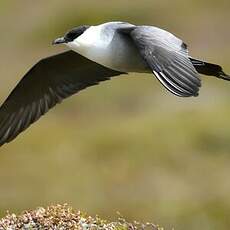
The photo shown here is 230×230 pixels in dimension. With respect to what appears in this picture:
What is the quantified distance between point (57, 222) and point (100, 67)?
8.93 ft

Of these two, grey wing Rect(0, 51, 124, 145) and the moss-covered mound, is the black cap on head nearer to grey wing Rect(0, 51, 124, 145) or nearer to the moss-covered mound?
grey wing Rect(0, 51, 124, 145)

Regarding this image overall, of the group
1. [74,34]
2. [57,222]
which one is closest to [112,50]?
[74,34]

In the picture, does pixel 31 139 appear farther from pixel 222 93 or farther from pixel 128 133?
pixel 222 93

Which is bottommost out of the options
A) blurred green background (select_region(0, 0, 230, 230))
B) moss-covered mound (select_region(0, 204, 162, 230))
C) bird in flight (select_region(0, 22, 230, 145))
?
blurred green background (select_region(0, 0, 230, 230))

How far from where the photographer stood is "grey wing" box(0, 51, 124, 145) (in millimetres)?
8750

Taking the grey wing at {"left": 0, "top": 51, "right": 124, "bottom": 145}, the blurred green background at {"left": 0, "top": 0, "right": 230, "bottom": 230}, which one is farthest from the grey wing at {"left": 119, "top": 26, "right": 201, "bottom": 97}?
the blurred green background at {"left": 0, "top": 0, "right": 230, "bottom": 230}

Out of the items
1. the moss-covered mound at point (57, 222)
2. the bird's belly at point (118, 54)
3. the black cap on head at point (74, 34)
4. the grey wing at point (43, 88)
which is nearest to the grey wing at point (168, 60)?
the bird's belly at point (118, 54)

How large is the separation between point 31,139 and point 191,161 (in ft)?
9.41

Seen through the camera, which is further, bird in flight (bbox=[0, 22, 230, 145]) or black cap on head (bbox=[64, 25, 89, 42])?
black cap on head (bbox=[64, 25, 89, 42])

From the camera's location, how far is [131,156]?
15.2m

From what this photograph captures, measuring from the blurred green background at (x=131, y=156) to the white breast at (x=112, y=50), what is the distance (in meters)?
4.79

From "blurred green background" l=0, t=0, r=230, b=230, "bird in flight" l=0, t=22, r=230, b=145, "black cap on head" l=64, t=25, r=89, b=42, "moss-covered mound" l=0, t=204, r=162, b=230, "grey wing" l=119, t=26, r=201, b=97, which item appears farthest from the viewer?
"blurred green background" l=0, t=0, r=230, b=230

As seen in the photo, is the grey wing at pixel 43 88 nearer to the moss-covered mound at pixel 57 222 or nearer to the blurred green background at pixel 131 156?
the moss-covered mound at pixel 57 222

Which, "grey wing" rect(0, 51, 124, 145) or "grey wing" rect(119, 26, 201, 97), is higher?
"grey wing" rect(119, 26, 201, 97)
